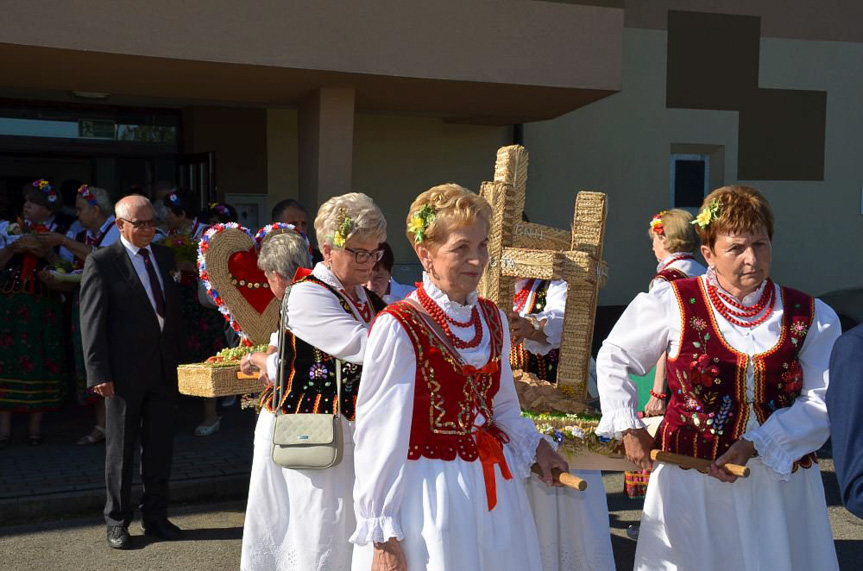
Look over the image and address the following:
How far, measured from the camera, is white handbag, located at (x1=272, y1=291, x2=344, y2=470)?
137 inches

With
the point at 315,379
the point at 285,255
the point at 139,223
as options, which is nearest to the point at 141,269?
the point at 139,223

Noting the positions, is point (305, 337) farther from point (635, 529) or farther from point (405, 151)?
point (405, 151)

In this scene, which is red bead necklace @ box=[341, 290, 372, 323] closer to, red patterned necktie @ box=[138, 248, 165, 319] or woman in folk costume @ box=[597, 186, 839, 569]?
woman in folk costume @ box=[597, 186, 839, 569]

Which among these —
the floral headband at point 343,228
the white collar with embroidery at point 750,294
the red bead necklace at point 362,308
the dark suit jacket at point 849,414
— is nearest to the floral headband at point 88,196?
the red bead necklace at point 362,308

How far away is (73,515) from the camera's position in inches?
252

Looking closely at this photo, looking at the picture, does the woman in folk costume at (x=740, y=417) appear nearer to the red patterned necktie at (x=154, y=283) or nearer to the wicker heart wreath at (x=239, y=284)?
the wicker heart wreath at (x=239, y=284)

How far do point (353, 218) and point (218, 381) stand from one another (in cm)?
145

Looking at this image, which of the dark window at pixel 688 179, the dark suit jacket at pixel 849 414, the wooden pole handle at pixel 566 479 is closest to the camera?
the dark suit jacket at pixel 849 414

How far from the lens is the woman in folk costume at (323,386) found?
3492 millimetres

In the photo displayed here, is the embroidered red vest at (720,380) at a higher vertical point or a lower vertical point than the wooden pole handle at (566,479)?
higher

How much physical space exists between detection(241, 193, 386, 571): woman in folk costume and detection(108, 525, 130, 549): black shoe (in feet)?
7.00

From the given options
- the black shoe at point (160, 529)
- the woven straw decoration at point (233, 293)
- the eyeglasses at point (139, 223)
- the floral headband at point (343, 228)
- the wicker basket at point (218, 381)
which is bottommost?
the black shoe at point (160, 529)

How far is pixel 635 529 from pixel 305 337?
3177mm

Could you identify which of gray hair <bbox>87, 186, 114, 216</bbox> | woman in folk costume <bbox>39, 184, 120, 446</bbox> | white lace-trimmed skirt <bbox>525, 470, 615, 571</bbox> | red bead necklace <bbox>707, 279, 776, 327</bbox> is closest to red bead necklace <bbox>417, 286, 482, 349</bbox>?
red bead necklace <bbox>707, 279, 776, 327</bbox>
